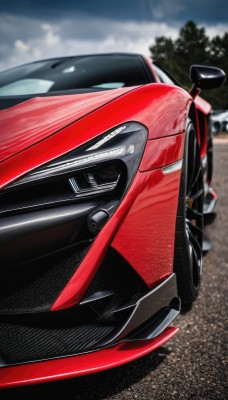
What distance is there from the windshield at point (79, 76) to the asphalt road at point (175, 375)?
137 cm

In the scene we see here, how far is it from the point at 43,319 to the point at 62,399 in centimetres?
36

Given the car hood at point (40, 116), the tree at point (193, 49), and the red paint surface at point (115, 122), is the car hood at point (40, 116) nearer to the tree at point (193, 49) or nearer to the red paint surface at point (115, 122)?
the red paint surface at point (115, 122)

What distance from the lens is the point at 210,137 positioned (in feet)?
10.2

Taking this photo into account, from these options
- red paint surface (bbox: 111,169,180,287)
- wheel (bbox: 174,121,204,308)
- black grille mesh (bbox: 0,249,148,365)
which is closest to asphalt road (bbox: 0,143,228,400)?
wheel (bbox: 174,121,204,308)

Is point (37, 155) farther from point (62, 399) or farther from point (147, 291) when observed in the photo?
point (62, 399)

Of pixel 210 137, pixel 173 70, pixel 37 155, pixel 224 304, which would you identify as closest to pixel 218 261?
pixel 224 304

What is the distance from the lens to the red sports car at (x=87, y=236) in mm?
1007

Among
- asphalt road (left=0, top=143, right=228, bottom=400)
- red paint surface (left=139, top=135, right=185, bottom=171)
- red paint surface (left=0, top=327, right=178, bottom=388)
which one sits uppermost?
red paint surface (left=139, top=135, right=185, bottom=171)

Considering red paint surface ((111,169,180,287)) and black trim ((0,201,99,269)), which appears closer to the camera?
black trim ((0,201,99,269))

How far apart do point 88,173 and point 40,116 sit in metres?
0.40

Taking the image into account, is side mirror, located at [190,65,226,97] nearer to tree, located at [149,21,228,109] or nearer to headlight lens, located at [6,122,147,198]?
headlight lens, located at [6,122,147,198]

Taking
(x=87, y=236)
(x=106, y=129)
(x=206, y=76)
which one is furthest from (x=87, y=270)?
(x=206, y=76)

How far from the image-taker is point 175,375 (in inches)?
52.8

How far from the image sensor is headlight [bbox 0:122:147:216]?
3.34 ft
